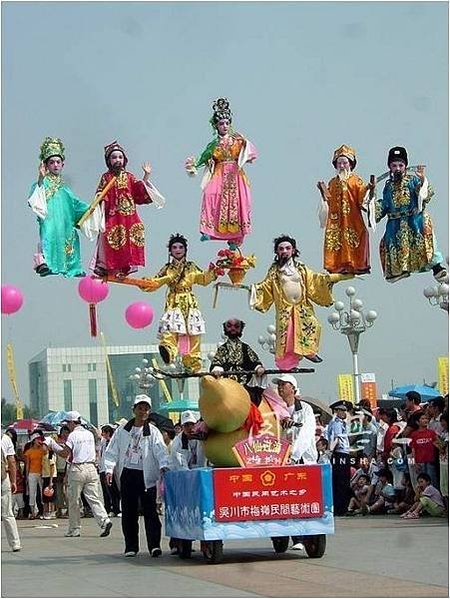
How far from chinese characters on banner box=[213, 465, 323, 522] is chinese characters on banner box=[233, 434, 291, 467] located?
88 millimetres

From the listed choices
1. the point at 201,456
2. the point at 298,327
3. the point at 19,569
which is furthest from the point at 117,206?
the point at 19,569

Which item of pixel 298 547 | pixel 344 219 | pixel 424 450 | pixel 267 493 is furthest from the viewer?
pixel 424 450

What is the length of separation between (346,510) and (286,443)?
6.31 meters

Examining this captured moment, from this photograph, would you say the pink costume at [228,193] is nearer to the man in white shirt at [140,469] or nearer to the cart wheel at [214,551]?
the man in white shirt at [140,469]

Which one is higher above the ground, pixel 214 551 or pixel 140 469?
pixel 140 469

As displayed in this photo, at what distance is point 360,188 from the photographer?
1324 cm

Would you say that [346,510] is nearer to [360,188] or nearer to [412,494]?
[412,494]

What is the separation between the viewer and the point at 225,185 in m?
13.4

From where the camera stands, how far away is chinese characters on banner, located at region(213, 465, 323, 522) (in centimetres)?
Answer: 1098

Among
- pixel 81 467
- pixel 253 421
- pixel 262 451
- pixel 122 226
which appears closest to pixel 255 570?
pixel 262 451

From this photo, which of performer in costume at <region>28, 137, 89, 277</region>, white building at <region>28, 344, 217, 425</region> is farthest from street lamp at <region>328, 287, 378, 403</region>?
performer in costume at <region>28, 137, 89, 277</region>

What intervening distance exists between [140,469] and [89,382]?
24489 millimetres

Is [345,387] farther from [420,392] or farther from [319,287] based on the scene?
[319,287]

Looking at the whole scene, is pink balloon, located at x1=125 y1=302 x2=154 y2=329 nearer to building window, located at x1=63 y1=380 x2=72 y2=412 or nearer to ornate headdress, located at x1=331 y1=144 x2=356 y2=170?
ornate headdress, located at x1=331 y1=144 x2=356 y2=170
